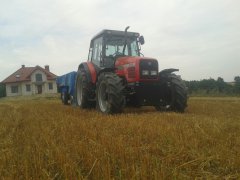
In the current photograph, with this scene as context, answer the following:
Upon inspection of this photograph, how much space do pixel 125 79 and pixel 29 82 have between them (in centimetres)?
4535

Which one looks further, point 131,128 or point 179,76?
point 179,76

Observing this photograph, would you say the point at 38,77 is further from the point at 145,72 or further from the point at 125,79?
the point at 145,72

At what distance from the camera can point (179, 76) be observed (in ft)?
33.2

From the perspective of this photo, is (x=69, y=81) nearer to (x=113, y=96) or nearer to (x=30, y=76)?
(x=113, y=96)

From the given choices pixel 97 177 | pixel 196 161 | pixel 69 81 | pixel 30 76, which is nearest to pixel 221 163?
pixel 196 161

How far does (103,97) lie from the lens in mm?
9820

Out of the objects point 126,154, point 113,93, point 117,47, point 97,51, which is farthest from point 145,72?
point 126,154

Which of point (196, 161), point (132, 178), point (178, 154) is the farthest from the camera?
point (178, 154)

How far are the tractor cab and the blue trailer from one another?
344 centimetres

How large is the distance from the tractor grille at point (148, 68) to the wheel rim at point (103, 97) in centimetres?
117

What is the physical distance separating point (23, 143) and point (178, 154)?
2.28 metres

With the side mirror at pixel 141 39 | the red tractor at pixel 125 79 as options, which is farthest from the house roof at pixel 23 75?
the side mirror at pixel 141 39

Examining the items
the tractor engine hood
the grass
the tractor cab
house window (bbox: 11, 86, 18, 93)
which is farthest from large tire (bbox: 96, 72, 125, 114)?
house window (bbox: 11, 86, 18, 93)

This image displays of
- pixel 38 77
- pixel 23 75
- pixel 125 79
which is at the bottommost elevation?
pixel 125 79
